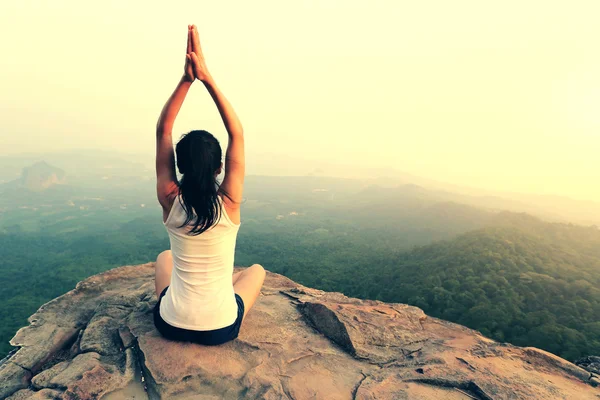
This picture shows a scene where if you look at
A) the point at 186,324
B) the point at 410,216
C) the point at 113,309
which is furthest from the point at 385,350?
the point at 410,216

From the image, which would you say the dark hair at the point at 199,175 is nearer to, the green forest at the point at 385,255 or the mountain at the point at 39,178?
the green forest at the point at 385,255

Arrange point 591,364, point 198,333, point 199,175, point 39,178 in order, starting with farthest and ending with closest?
1. point 39,178
2. point 591,364
3. point 198,333
4. point 199,175

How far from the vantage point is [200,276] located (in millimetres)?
3064

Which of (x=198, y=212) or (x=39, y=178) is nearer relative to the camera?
(x=198, y=212)

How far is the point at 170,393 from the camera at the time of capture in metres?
3.14

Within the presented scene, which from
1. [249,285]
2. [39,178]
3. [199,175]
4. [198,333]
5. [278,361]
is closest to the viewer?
[199,175]

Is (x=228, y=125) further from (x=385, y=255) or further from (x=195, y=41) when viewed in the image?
(x=385, y=255)

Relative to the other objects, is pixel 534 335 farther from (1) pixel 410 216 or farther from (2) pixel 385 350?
(1) pixel 410 216

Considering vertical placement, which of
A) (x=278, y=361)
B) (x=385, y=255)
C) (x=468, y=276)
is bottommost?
(x=385, y=255)

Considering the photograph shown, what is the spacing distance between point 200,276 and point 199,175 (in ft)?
3.18

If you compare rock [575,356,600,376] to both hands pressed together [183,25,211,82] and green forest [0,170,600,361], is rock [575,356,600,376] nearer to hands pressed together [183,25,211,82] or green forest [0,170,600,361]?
green forest [0,170,600,361]

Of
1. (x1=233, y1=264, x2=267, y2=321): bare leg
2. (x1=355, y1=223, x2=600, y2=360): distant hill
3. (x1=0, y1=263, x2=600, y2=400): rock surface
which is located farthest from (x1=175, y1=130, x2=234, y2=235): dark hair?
(x1=355, y1=223, x2=600, y2=360): distant hill

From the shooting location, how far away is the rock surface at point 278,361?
10.8 ft

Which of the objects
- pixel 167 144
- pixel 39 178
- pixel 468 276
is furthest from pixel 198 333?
pixel 39 178
